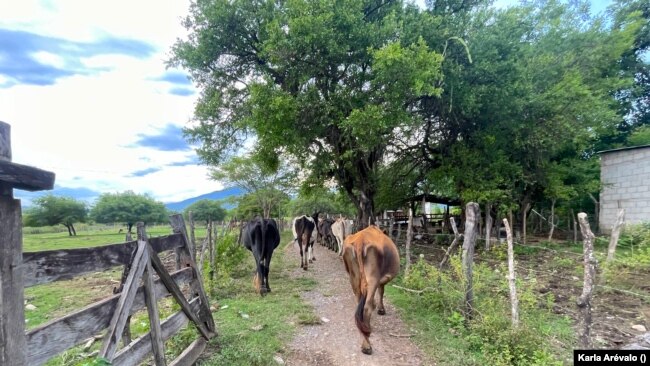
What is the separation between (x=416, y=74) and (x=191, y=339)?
7.35 meters

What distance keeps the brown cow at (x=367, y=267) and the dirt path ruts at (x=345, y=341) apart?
259 millimetres

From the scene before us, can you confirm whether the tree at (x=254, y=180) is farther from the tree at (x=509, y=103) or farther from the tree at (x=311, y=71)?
the tree at (x=509, y=103)

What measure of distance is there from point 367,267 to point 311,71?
6639 millimetres

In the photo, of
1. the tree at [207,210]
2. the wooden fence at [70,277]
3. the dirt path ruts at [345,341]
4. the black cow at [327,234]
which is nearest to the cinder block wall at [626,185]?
the black cow at [327,234]

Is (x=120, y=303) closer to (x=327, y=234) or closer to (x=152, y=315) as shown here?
(x=152, y=315)

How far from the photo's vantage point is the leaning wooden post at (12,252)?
1722mm

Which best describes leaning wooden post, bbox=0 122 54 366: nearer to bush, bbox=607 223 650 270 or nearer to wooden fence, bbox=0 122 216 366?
wooden fence, bbox=0 122 216 366

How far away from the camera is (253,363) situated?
14.0ft

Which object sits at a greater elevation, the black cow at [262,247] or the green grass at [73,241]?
the black cow at [262,247]

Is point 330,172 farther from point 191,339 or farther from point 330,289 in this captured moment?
point 191,339

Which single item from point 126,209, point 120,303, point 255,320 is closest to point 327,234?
point 255,320

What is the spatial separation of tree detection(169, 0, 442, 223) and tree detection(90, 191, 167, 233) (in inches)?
1826

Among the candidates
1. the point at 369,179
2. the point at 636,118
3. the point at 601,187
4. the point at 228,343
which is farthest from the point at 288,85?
the point at 636,118

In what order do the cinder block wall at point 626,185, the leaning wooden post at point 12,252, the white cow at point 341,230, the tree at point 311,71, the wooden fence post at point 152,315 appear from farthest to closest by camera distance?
1. the white cow at point 341,230
2. the cinder block wall at point 626,185
3. the tree at point 311,71
4. the wooden fence post at point 152,315
5. the leaning wooden post at point 12,252
